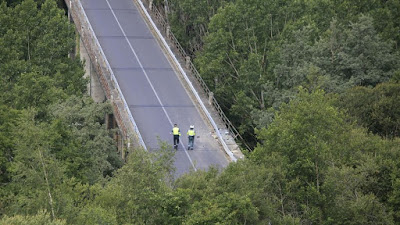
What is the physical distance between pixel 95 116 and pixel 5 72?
10874mm

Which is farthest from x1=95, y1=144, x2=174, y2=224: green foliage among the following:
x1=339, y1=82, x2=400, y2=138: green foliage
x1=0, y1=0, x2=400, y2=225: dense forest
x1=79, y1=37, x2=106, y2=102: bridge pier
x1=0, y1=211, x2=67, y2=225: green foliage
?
x1=79, y1=37, x2=106, y2=102: bridge pier

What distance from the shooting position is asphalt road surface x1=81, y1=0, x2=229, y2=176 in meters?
53.1

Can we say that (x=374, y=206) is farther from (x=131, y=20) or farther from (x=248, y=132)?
(x=131, y=20)

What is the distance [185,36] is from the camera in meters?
73.7

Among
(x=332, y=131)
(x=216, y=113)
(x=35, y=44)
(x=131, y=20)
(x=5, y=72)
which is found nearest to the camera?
(x=332, y=131)

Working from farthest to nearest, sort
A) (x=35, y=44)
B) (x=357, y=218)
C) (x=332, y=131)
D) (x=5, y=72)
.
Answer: (x=35, y=44) → (x=5, y=72) → (x=332, y=131) → (x=357, y=218)

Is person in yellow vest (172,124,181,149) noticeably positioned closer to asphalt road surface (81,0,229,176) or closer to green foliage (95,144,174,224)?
asphalt road surface (81,0,229,176)

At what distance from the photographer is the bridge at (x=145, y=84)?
53500 millimetres

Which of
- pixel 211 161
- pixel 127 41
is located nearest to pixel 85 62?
pixel 127 41

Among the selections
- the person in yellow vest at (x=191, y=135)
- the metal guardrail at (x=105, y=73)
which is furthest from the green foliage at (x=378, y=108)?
the metal guardrail at (x=105, y=73)

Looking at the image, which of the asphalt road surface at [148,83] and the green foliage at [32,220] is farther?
the asphalt road surface at [148,83]

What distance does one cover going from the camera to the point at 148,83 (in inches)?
2443

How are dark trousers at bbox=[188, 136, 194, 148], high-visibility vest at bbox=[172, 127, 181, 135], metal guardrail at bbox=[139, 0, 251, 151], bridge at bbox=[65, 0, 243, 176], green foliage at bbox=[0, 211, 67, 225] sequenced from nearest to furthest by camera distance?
green foliage at bbox=[0, 211, 67, 225], high-visibility vest at bbox=[172, 127, 181, 135], dark trousers at bbox=[188, 136, 194, 148], bridge at bbox=[65, 0, 243, 176], metal guardrail at bbox=[139, 0, 251, 151]

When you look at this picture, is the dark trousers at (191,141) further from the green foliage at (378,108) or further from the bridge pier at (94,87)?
the bridge pier at (94,87)
